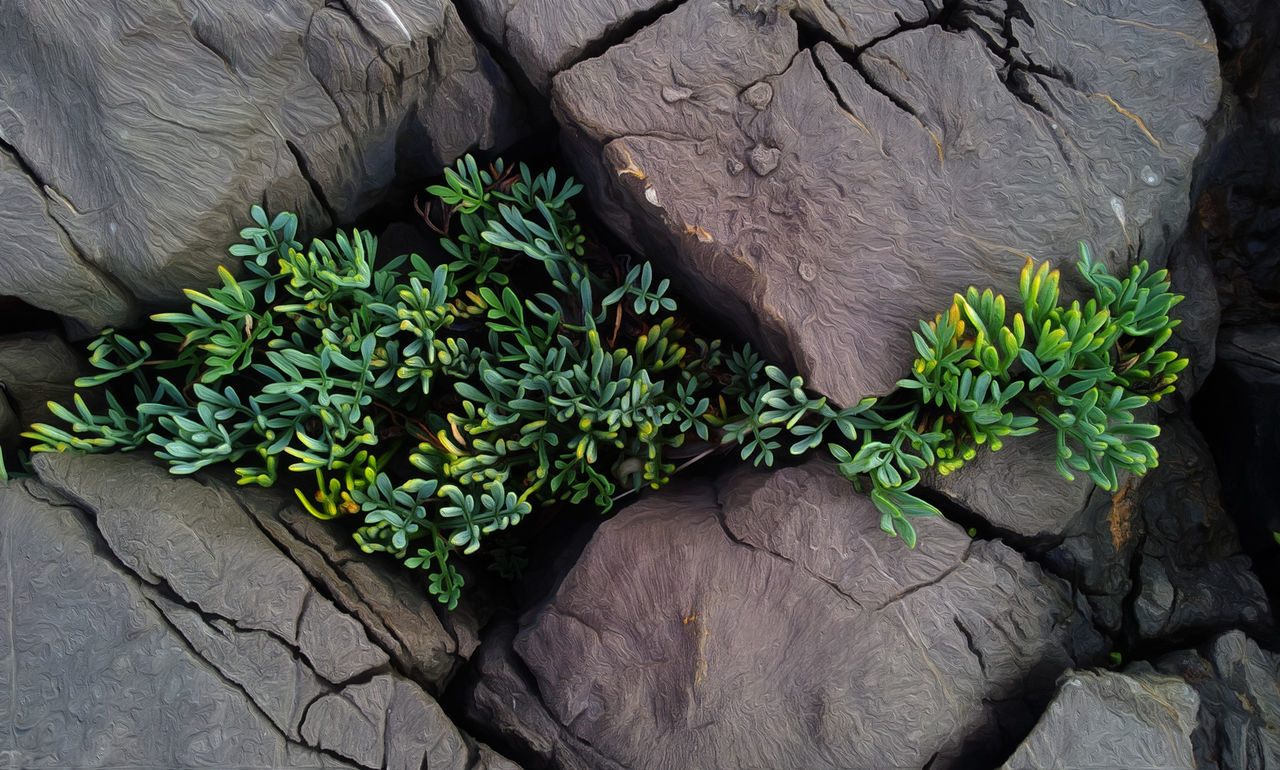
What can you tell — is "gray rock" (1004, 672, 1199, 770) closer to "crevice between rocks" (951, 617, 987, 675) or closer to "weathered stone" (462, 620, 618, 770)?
"crevice between rocks" (951, 617, 987, 675)

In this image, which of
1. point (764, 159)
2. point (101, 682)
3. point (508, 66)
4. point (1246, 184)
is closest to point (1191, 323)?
point (1246, 184)

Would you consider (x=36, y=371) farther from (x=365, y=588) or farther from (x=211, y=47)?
(x=365, y=588)

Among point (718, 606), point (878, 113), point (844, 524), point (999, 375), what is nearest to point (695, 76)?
point (878, 113)

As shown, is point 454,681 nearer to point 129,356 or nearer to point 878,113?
point 129,356

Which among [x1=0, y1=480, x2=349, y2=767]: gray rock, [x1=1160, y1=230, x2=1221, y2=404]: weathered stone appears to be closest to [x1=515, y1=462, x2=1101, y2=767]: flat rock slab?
[x1=0, y1=480, x2=349, y2=767]: gray rock

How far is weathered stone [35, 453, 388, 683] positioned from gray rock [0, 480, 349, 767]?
0.11 m

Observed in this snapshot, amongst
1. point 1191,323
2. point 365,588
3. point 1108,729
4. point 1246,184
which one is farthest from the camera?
point 1246,184

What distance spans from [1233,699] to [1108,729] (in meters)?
0.57

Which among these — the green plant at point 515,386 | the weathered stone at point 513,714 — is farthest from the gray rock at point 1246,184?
the weathered stone at point 513,714

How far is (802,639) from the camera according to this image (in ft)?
8.34

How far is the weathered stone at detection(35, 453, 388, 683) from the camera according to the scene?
251 cm

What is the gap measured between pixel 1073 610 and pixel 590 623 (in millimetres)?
1760

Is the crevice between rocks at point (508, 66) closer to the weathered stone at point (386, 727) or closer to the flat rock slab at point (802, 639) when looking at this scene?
the flat rock slab at point (802, 639)

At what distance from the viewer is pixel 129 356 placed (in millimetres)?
2906
